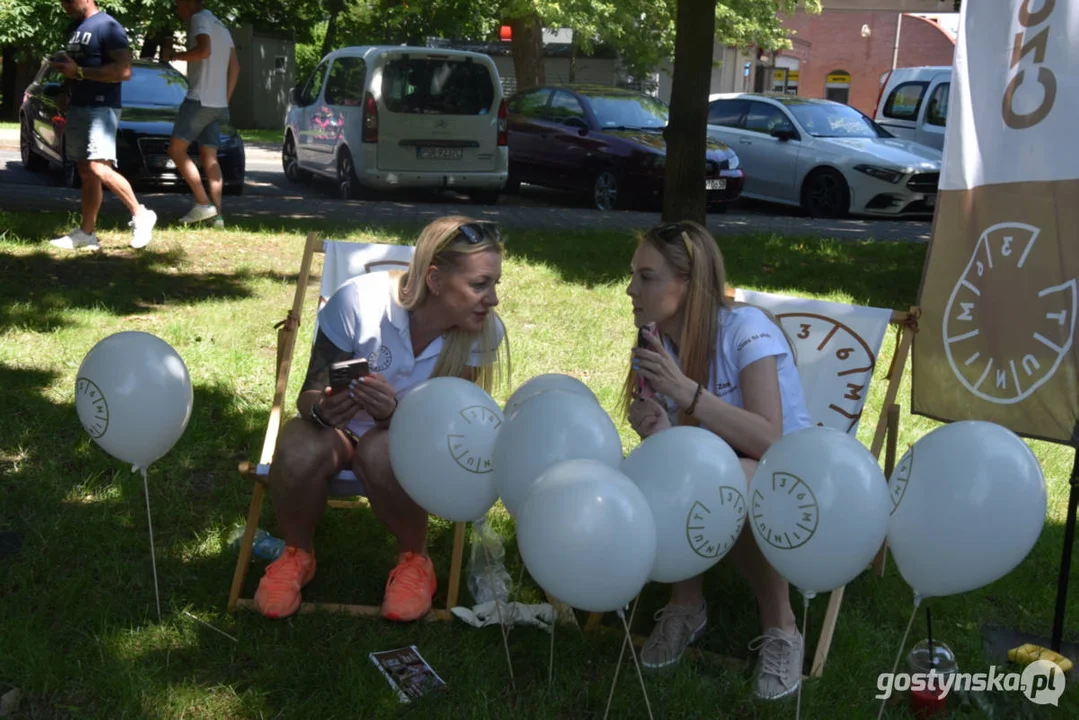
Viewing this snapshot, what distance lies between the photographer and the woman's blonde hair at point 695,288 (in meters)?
3.13

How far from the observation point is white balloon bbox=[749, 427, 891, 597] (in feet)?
7.91

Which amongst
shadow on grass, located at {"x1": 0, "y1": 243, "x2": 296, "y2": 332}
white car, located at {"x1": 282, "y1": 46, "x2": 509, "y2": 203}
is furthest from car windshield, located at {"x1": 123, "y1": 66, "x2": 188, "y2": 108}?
shadow on grass, located at {"x1": 0, "y1": 243, "x2": 296, "y2": 332}

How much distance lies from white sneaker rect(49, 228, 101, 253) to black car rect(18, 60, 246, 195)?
3274 millimetres

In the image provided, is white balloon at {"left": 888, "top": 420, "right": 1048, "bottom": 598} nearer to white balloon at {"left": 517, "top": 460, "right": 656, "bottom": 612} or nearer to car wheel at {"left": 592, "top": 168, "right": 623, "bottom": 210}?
white balloon at {"left": 517, "top": 460, "right": 656, "bottom": 612}

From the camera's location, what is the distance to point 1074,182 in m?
3.11

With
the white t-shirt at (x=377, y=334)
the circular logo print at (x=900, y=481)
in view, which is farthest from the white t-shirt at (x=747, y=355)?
the white t-shirt at (x=377, y=334)

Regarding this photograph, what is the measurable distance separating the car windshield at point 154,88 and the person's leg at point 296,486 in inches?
357

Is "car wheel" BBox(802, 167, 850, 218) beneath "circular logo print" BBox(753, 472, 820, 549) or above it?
beneath

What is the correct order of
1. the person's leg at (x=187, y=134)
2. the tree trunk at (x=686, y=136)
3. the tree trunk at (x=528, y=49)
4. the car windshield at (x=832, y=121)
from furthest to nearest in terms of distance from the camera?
the tree trunk at (x=528, y=49) < the car windshield at (x=832, y=121) < the person's leg at (x=187, y=134) < the tree trunk at (x=686, y=136)

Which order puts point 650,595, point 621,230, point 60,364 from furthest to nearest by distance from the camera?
point 621,230 → point 60,364 → point 650,595

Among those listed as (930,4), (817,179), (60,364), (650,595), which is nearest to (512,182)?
(817,179)

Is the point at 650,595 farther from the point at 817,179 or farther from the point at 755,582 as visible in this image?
the point at 817,179

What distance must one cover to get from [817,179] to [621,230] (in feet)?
12.3

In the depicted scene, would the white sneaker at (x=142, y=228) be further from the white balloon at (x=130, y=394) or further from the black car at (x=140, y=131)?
the white balloon at (x=130, y=394)
